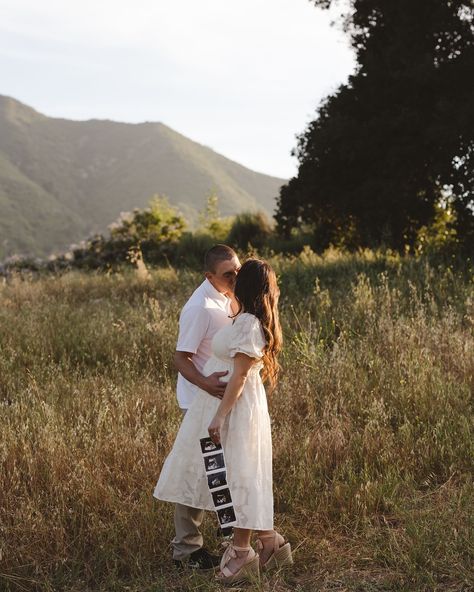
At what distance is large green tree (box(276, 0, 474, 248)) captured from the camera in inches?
525

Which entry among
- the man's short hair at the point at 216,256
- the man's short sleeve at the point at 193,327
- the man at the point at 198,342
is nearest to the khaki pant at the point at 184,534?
the man at the point at 198,342

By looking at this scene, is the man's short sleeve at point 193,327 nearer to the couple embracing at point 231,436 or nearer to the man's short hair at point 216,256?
the couple embracing at point 231,436

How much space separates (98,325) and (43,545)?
4.90 metres

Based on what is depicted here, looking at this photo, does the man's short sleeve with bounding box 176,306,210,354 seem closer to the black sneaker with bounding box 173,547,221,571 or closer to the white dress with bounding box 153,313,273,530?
the white dress with bounding box 153,313,273,530

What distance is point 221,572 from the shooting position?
3.25m

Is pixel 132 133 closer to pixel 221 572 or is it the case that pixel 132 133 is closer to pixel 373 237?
pixel 373 237

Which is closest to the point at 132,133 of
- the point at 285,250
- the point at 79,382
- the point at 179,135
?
the point at 179,135

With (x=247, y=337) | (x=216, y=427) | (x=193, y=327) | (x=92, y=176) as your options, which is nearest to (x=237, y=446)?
(x=216, y=427)

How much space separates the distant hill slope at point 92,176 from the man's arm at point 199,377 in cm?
7604

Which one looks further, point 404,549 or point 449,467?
point 449,467

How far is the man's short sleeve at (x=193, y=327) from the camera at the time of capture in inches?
134

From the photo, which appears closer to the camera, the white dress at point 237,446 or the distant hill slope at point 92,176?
the white dress at point 237,446

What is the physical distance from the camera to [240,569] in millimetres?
3207

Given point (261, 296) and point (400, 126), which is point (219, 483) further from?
point (400, 126)
